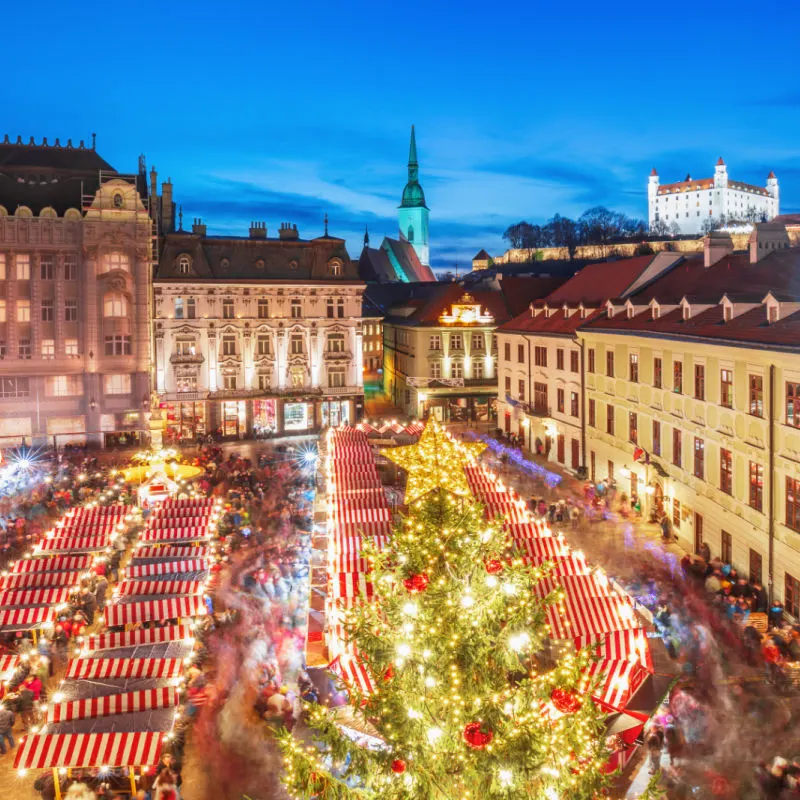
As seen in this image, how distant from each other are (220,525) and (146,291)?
26.1 meters

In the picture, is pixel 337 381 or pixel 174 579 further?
pixel 337 381

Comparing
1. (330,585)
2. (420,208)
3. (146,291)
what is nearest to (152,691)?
(330,585)

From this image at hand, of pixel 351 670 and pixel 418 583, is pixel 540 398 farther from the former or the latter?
pixel 418 583

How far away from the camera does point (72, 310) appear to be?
46219 mm

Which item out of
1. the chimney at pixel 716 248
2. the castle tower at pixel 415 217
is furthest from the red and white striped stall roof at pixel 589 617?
the castle tower at pixel 415 217

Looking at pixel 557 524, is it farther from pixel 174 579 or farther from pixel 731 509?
pixel 174 579

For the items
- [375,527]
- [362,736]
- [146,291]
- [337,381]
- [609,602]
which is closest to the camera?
[362,736]

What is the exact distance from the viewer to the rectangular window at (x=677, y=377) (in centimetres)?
2709

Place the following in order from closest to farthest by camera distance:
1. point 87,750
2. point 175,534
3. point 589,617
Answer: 1. point 87,750
2. point 589,617
3. point 175,534

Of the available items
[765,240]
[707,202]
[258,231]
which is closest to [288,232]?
[258,231]

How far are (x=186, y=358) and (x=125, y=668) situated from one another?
36506 mm

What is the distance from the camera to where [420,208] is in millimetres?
148125

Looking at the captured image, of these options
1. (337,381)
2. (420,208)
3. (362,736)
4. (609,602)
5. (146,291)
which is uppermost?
(420,208)

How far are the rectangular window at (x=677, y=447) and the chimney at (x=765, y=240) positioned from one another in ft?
24.5
